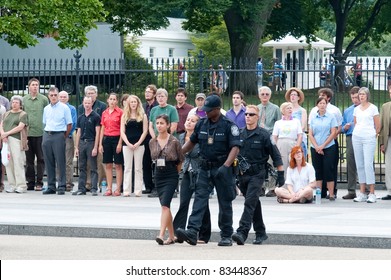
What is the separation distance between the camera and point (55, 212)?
738 inches

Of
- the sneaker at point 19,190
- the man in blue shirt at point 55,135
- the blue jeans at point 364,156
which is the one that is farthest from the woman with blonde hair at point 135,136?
the blue jeans at point 364,156

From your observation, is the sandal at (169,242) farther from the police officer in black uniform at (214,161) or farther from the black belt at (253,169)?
the black belt at (253,169)

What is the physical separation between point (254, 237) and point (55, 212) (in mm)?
4088

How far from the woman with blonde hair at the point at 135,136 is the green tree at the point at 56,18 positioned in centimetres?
2734

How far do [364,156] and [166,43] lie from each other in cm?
8989

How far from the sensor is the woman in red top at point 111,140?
21547 millimetres

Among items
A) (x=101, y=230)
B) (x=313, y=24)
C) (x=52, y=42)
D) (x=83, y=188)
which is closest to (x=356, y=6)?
(x=313, y=24)

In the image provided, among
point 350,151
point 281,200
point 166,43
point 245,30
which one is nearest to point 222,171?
point 281,200

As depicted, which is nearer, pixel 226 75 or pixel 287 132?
pixel 287 132

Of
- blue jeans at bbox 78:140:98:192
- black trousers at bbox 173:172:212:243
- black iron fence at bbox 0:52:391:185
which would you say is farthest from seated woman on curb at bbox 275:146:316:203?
black trousers at bbox 173:172:212:243

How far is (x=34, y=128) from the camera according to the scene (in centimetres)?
2258

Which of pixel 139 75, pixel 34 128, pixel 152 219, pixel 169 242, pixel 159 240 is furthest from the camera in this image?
pixel 139 75

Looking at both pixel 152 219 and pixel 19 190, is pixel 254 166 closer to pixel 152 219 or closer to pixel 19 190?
pixel 152 219

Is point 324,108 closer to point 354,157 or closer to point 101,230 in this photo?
point 354,157
